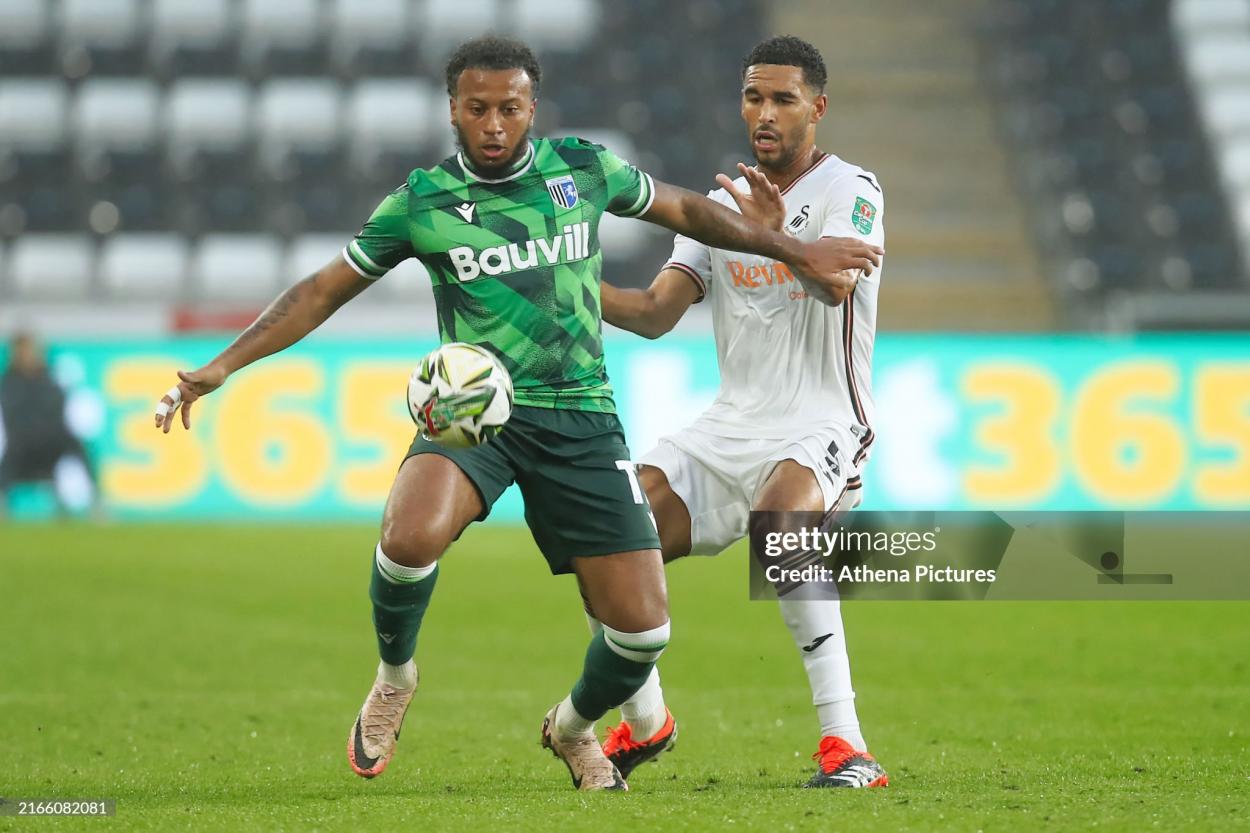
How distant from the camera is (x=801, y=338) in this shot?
553 centimetres

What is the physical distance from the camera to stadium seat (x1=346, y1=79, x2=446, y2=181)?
1931 centimetres

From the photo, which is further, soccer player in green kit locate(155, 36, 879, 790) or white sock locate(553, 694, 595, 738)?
white sock locate(553, 694, 595, 738)

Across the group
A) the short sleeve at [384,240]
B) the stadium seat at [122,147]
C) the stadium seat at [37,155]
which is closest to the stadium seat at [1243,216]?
the stadium seat at [122,147]

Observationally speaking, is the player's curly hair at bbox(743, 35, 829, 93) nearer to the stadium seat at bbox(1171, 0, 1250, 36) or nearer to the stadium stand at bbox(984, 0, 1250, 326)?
the stadium stand at bbox(984, 0, 1250, 326)

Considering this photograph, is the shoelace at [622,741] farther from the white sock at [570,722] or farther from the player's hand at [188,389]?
the player's hand at [188,389]

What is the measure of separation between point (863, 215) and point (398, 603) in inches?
74.6

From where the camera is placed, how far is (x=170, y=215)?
1856 cm

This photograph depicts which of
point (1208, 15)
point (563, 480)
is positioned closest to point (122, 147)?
point (1208, 15)

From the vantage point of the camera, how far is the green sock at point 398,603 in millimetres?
4820

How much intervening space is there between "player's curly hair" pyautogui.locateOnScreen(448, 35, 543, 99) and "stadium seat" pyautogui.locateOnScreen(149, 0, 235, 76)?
1619 cm

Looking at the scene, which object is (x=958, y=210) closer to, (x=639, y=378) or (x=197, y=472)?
(x=639, y=378)

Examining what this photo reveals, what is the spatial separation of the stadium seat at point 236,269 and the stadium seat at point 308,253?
0.12m

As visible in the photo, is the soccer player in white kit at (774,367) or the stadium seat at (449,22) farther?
the stadium seat at (449,22)

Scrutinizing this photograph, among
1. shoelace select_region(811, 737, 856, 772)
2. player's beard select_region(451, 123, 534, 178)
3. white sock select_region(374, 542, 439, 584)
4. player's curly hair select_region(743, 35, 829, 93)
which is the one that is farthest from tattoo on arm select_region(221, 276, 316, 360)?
shoelace select_region(811, 737, 856, 772)
